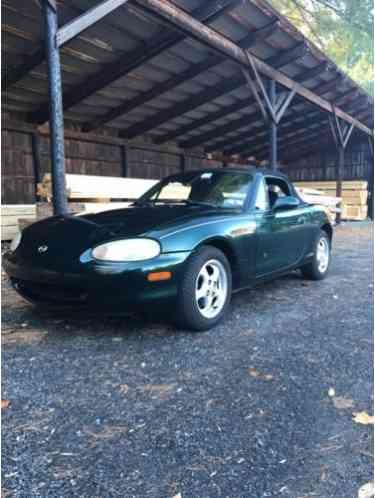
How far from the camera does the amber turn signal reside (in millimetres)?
2500

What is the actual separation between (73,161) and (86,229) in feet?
26.9

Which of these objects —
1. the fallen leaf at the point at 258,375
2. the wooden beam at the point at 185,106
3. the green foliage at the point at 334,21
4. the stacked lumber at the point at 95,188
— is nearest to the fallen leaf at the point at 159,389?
the fallen leaf at the point at 258,375

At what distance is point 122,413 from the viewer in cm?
179

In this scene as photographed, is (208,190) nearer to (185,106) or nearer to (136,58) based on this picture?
(136,58)

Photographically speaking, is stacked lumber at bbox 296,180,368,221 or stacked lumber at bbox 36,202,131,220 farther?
stacked lumber at bbox 296,180,368,221

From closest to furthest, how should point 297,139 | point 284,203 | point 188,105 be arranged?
point 284,203
point 188,105
point 297,139

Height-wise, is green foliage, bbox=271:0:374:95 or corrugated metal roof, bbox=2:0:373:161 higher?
green foliage, bbox=271:0:374:95

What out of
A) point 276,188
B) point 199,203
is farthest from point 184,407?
point 276,188

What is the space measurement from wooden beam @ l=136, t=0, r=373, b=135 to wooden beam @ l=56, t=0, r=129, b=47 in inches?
21.8

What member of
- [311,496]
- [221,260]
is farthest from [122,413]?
[221,260]

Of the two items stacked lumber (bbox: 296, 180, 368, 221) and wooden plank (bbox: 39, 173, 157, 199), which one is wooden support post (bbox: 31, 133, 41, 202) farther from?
stacked lumber (bbox: 296, 180, 368, 221)

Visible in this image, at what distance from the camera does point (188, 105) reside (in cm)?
986

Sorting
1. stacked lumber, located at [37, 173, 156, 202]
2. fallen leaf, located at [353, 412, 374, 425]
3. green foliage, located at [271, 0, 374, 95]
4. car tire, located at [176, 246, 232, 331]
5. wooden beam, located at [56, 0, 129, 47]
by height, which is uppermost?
green foliage, located at [271, 0, 374, 95]

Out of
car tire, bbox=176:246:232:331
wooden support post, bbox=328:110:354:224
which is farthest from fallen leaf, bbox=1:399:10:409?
wooden support post, bbox=328:110:354:224
